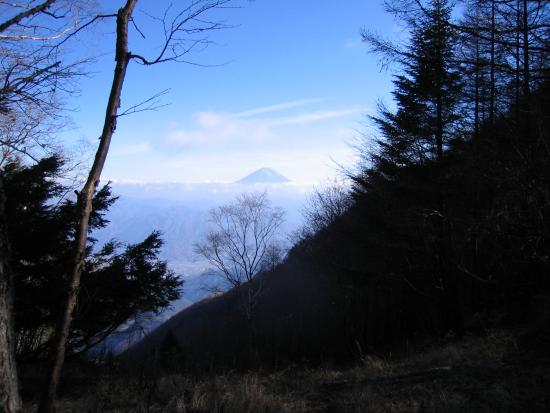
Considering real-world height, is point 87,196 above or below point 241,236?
below

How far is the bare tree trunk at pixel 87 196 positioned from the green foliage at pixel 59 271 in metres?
5.44

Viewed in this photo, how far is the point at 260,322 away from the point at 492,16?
103 ft

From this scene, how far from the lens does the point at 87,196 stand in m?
3.88

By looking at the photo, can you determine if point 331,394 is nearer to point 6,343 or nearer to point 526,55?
point 6,343

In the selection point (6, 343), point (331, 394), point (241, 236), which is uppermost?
point (241, 236)

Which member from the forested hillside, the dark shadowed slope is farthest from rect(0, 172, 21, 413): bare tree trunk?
the dark shadowed slope

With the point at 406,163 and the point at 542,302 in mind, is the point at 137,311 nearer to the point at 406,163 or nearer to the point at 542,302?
the point at 406,163

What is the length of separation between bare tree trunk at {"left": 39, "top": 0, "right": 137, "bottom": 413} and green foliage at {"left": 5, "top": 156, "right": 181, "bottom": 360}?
214 inches

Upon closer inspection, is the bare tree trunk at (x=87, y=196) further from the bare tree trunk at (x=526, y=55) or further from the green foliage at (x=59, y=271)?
the green foliage at (x=59, y=271)

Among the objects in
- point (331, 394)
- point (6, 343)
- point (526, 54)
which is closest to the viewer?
A: point (6, 343)

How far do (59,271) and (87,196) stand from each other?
7013mm

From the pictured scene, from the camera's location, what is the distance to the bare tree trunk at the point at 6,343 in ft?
10.3

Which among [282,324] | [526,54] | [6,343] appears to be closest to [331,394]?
[6,343]

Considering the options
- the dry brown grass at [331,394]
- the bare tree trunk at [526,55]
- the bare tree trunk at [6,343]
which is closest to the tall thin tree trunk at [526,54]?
the bare tree trunk at [526,55]
